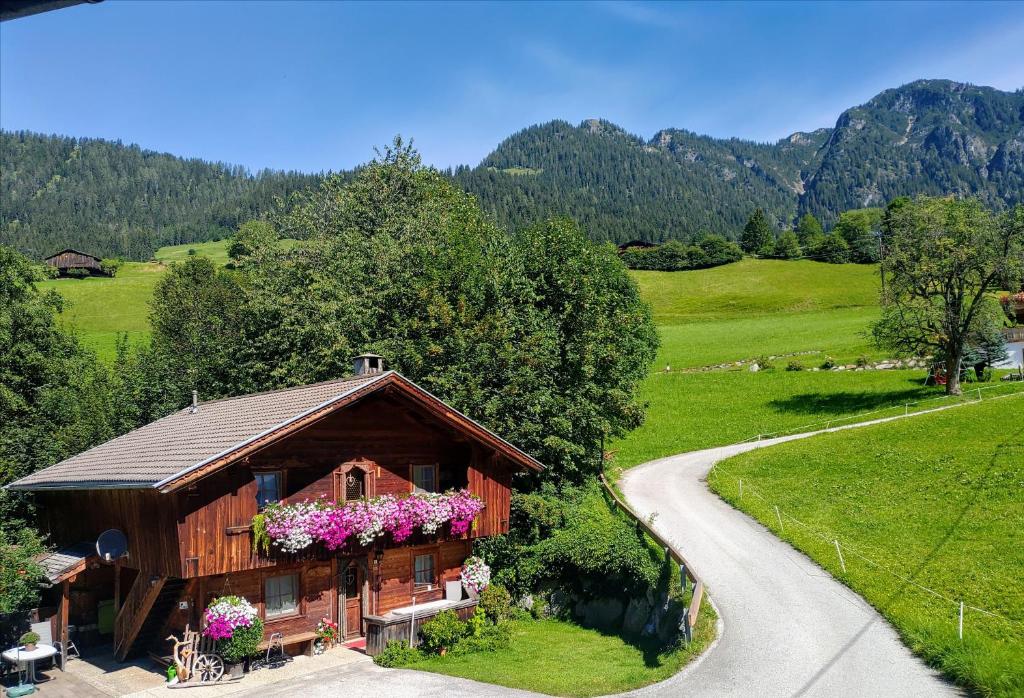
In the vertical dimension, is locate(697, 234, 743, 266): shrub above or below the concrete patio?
above

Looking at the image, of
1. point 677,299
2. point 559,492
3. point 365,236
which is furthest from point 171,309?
point 677,299

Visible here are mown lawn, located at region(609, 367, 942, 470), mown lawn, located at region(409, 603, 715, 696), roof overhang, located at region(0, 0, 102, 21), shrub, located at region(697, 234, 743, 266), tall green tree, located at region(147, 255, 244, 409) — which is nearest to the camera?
roof overhang, located at region(0, 0, 102, 21)

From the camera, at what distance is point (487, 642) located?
73.3ft

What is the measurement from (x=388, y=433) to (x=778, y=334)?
2570 inches

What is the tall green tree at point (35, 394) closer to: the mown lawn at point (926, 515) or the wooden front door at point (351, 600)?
the wooden front door at point (351, 600)

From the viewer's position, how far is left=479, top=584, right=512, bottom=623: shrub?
79.4 feet

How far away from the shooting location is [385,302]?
3494 centimetres

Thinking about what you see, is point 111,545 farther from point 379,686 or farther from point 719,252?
point 719,252

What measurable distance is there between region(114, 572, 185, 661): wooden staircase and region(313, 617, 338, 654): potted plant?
3.79 metres

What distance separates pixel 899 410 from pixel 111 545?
38582 mm

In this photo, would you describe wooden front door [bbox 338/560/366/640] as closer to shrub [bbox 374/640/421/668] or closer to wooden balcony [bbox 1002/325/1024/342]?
shrub [bbox 374/640/421/668]

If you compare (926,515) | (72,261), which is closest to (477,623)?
(926,515)

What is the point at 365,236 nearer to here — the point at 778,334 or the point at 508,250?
the point at 508,250

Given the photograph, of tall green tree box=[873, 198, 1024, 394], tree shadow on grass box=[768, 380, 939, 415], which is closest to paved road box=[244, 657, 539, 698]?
tree shadow on grass box=[768, 380, 939, 415]
